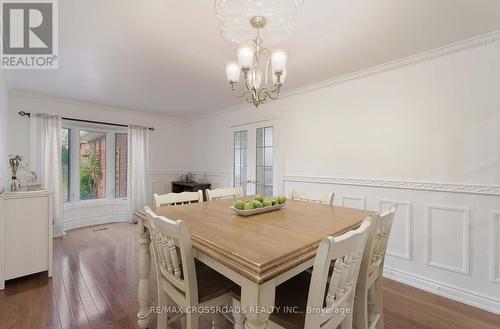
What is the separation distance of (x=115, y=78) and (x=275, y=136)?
237 centimetres

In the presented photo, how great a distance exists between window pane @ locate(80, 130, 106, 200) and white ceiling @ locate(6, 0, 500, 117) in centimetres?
145

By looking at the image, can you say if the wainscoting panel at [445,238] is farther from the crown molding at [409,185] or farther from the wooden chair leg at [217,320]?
the wooden chair leg at [217,320]

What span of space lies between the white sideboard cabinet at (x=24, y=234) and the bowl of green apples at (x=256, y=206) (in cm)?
228

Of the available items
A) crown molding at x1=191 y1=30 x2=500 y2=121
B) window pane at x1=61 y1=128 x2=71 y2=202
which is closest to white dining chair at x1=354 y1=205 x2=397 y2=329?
crown molding at x1=191 y1=30 x2=500 y2=121

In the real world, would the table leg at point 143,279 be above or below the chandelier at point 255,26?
below

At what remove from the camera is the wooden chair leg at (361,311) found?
1261mm

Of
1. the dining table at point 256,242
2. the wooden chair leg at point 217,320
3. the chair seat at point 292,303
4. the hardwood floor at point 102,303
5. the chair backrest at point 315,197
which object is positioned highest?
the chair backrest at point 315,197

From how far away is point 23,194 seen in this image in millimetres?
2367

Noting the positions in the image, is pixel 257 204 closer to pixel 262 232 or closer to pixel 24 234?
pixel 262 232

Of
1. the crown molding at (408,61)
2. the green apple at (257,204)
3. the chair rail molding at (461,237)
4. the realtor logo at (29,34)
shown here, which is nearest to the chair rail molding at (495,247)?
the chair rail molding at (461,237)

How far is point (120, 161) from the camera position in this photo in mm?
4871

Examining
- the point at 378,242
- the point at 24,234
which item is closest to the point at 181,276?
the point at 378,242

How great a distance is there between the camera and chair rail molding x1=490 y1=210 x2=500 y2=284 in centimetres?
195

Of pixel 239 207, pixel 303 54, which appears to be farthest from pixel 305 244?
pixel 303 54
